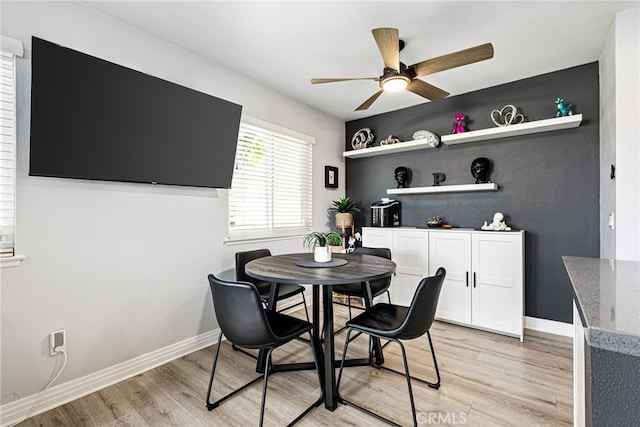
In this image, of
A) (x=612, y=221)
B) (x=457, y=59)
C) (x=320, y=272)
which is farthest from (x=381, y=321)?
(x=612, y=221)

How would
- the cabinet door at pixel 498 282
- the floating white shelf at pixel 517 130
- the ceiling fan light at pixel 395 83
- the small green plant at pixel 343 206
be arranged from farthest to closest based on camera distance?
the small green plant at pixel 343 206 < the cabinet door at pixel 498 282 < the floating white shelf at pixel 517 130 < the ceiling fan light at pixel 395 83

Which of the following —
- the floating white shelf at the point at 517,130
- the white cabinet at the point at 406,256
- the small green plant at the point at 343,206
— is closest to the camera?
the floating white shelf at the point at 517,130

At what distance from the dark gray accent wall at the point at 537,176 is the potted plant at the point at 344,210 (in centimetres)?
93

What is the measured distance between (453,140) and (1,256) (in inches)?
154

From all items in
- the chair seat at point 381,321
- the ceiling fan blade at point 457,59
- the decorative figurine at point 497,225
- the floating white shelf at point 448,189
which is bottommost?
the chair seat at point 381,321

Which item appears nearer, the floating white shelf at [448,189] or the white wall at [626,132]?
the white wall at [626,132]

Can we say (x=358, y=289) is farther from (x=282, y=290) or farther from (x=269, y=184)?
(x=269, y=184)

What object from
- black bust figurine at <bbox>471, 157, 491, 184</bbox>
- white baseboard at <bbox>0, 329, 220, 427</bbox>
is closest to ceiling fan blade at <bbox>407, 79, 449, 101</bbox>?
black bust figurine at <bbox>471, 157, 491, 184</bbox>

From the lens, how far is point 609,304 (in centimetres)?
71

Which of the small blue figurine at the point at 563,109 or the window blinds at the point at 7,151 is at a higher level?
the small blue figurine at the point at 563,109

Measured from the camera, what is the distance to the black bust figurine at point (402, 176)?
3895mm

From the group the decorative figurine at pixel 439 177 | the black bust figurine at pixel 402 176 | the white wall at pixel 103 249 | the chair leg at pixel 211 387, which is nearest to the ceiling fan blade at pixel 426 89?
the decorative figurine at pixel 439 177

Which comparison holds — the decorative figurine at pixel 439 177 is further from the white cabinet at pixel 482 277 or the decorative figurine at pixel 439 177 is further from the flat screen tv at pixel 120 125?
the flat screen tv at pixel 120 125

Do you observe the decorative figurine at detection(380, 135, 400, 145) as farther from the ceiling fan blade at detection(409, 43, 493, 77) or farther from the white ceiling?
the ceiling fan blade at detection(409, 43, 493, 77)
